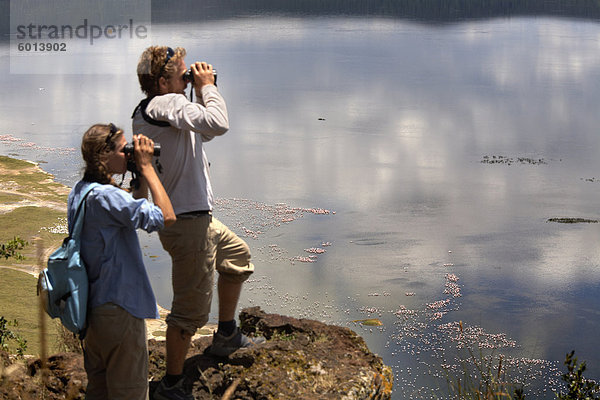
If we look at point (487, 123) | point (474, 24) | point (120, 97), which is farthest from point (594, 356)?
point (474, 24)

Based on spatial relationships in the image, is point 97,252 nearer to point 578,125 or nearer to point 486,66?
point 578,125

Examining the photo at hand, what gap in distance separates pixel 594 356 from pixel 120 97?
21297 millimetres

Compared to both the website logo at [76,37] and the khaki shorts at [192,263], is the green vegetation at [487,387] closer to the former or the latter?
the khaki shorts at [192,263]

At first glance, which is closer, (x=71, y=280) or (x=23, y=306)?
(x=71, y=280)

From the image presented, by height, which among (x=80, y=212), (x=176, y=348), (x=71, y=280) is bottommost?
(x=176, y=348)

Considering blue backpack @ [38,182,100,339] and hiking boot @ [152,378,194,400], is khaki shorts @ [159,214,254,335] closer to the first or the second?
hiking boot @ [152,378,194,400]

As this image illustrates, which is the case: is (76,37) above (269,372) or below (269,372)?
below

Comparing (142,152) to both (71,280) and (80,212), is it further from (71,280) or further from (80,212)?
(71,280)

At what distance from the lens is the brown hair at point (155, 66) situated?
433 centimetres

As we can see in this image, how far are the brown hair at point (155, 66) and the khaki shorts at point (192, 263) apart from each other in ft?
2.35

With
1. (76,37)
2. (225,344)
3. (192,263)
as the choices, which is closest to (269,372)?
(225,344)

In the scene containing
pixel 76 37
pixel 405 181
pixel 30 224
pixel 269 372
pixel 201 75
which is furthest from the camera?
pixel 76 37

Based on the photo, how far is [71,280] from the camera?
143 inches

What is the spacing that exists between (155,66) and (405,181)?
14909 millimetres
